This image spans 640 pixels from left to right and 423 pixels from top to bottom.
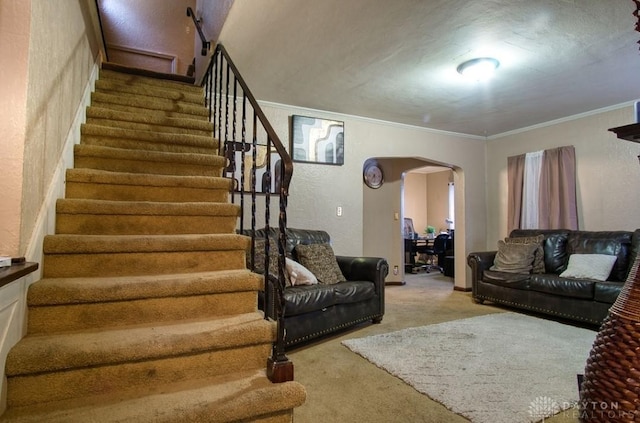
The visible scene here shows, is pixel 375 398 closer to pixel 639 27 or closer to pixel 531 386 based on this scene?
pixel 531 386

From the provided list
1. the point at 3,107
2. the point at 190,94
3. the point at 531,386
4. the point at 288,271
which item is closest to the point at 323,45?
the point at 190,94

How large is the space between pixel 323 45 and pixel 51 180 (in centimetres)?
211

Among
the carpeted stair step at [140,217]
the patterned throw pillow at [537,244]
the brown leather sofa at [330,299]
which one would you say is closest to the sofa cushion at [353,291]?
the brown leather sofa at [330,299]

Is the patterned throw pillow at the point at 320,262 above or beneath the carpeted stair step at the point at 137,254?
beneath

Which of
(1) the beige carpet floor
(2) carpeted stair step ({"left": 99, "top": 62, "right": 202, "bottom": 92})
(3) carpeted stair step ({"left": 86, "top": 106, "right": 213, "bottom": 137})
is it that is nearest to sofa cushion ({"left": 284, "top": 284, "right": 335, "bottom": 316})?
(1) the beige carpet floor

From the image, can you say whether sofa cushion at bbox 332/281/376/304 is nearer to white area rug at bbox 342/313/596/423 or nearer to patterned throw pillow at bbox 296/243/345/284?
patterned throw pillow at bbox 296/243/345/284

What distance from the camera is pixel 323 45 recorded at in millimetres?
2854

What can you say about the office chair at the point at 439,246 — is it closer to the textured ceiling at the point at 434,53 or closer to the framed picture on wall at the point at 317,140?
the textured ceiling at the point at 434,53

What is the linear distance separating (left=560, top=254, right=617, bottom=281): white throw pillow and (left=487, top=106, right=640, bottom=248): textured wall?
2.48ft

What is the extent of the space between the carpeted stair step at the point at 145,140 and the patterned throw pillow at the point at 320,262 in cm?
131

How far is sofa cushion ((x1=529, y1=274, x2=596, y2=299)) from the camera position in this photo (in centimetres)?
352

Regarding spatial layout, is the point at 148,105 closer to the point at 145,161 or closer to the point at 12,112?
the point at 145,161

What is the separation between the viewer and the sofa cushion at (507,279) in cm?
410

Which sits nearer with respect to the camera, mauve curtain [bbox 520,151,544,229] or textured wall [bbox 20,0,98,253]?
textured wall [bbox 20,0,98,253]
